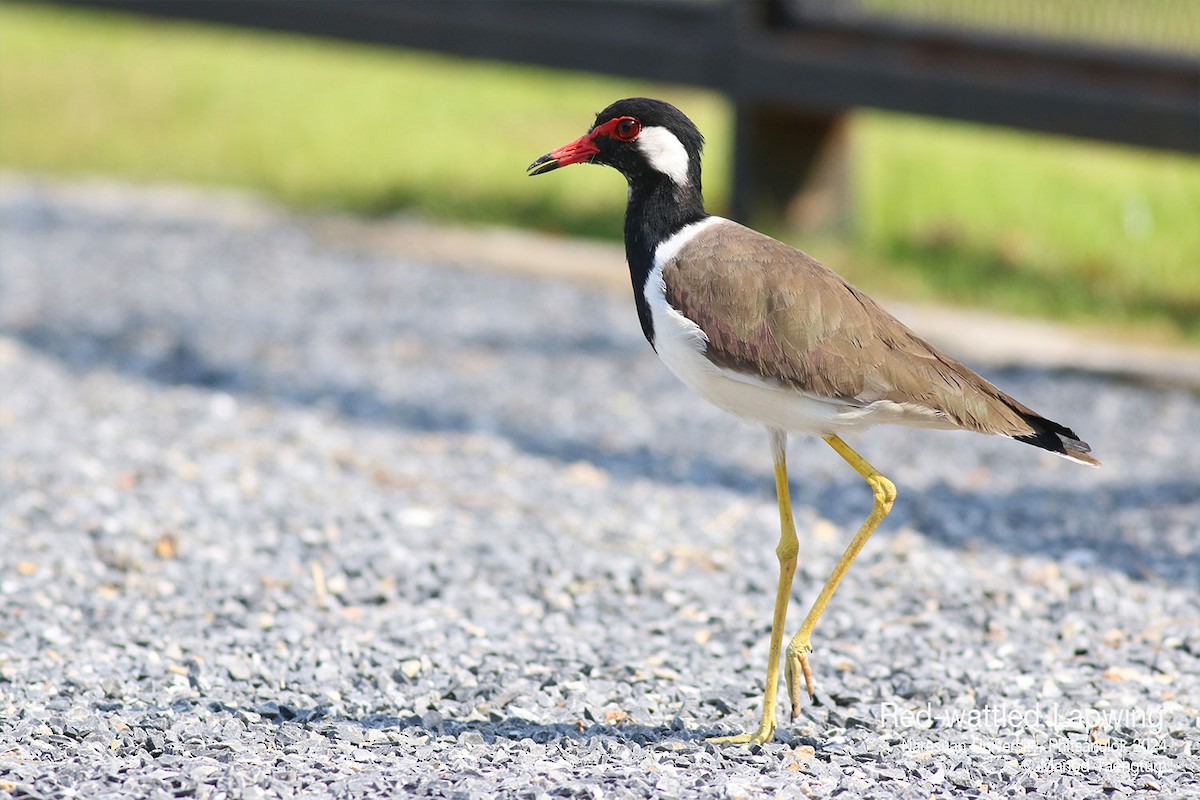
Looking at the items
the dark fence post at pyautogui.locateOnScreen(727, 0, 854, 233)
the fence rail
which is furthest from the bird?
the dark fence post at pyautogui.locateOnScreen(727, 0, 854, 233)

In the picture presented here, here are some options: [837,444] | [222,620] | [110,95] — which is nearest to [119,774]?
[222,620]

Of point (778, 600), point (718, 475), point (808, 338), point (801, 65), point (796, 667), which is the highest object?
point (801, 65)

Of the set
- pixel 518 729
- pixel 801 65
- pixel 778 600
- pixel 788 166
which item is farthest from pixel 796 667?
pixel 788 166

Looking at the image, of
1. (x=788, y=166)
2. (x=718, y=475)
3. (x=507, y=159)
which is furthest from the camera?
(x=507, y=159)

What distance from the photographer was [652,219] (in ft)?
11.5

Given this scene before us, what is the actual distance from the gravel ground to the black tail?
2.28 feet

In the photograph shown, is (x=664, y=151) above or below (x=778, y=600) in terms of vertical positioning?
above

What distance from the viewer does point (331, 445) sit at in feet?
18.7

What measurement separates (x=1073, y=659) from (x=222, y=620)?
2343mm

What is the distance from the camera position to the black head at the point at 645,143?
3492mm

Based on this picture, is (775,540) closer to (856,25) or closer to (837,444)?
(837,444)

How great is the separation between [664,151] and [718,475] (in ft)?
7.65

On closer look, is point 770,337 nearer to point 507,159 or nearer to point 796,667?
point 796,667

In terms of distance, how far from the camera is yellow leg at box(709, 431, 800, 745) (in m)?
3.46
